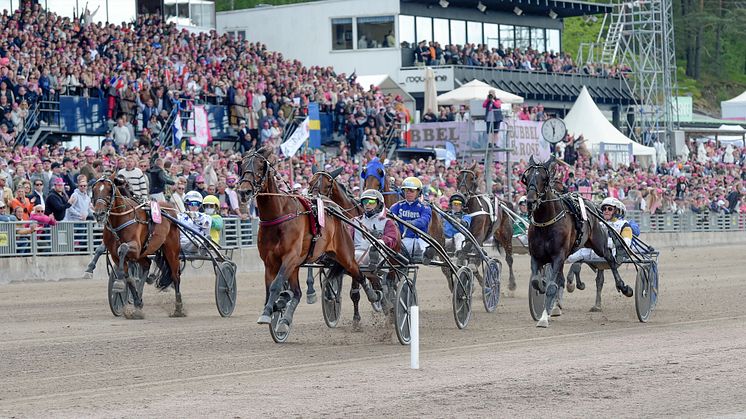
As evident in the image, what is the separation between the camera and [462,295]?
45.1 ft

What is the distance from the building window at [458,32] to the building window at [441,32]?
29cm

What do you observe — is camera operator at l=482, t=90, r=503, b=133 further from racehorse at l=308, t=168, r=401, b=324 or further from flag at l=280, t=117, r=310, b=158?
racehorse at l=308, t=168, r=401, b=324

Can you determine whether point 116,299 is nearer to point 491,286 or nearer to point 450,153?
point 491,286

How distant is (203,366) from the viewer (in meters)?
10.7

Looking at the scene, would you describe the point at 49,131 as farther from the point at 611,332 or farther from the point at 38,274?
the point at 611,332

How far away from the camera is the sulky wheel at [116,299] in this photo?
15.4m

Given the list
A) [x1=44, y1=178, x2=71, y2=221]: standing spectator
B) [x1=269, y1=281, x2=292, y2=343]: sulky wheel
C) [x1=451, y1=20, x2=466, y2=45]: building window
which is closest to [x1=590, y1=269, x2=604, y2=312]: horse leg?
[x1=269, y1=281, x2=292, y2=343]: sulky wheel

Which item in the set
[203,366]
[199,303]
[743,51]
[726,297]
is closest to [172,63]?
[199,303]

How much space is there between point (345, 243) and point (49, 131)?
13.8m

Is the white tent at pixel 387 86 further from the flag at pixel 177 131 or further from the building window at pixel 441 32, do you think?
the flag at pixel 177 131

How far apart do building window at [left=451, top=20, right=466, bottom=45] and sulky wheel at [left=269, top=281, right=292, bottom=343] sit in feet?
113

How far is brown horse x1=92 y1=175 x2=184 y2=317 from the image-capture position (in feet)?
49.2

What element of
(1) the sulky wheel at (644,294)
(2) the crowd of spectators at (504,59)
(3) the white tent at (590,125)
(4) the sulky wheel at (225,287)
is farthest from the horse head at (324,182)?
(2) the crowd of spectators at (504,59)

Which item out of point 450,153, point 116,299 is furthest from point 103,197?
point 450,153
